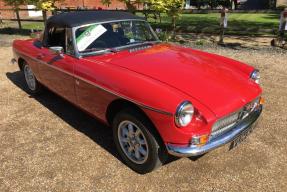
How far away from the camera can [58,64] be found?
472 cm

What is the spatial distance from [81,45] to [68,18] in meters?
0.72

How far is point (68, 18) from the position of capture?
493 centimetres

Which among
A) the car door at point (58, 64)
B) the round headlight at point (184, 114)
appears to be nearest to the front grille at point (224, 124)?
the round headlight at point (184, 114)

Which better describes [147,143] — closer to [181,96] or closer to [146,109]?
[146,109]

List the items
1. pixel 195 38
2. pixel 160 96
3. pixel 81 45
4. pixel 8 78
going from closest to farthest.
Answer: pixel 160 96 → pixel 81 45 → pixel 8 78 → pixel 195 38

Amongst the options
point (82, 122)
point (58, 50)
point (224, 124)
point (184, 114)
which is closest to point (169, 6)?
point (82, 122)

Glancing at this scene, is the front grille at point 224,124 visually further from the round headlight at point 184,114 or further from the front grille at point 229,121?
the round headlight at point 184,114

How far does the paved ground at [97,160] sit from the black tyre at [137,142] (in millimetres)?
154

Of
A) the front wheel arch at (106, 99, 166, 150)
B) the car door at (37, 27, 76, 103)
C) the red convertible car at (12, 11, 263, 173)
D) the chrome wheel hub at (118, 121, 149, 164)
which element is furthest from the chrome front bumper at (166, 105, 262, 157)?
the car door at (37, 27, 76, 103)

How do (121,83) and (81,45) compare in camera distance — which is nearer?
(121,83)

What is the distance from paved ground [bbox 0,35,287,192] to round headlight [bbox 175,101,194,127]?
803 mm

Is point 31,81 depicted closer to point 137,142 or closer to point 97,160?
point 97,160

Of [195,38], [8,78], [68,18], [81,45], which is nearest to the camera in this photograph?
[81,45]

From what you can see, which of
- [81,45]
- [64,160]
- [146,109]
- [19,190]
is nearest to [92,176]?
[64,160]
